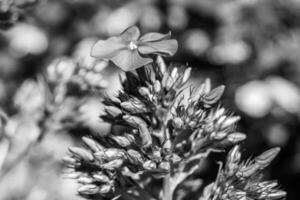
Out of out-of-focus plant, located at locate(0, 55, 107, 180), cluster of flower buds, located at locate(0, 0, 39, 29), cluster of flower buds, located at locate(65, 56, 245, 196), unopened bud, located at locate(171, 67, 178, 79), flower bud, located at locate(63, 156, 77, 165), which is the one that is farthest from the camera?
out-of-focus plant, located at locate(0, 55, 107, 180)

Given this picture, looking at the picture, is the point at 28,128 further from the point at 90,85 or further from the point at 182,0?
the point at 182,0

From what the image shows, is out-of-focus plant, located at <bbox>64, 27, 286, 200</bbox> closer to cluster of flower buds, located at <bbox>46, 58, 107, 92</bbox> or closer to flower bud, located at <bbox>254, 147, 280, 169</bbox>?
flower bud, located at <bbox>254, 147, 280, 169</bbox>

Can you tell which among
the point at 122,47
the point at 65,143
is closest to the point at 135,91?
the point at 122,47

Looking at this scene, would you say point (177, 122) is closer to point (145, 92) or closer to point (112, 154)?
point (145, 92)

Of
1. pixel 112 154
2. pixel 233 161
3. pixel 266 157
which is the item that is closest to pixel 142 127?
pixel 112 154

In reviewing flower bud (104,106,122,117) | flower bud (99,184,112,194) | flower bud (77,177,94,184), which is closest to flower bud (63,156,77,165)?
flower bud (77,177,94,184)

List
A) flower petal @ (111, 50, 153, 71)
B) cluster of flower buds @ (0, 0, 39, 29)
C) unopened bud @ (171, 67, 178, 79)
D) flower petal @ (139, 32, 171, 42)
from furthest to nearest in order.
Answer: cluster of flower buds @ (0, 0, 39, 29), unopened bud @ (171, 67, 178, 79), flower petal @ (139, 32, 171, 42), flower petal @ (111, 50, 153, 71)
